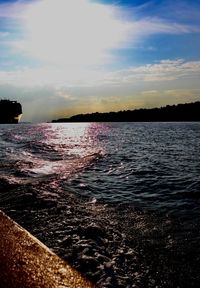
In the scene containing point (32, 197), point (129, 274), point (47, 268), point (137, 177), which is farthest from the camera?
point (137, 177)

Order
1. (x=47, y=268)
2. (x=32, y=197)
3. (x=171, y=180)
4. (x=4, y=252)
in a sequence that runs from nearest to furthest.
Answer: (x=47, y=268), (x=4, y=252), (x=32, y=197), (x=171, y=180)

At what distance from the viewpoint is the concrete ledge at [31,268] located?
4.36 meters

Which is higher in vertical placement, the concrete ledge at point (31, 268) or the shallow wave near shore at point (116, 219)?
the concrete ledge at point (31, 268)

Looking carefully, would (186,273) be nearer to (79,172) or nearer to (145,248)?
(145,248)

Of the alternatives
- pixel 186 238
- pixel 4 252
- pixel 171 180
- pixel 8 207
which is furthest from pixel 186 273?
pixel 171 180

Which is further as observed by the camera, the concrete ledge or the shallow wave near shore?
the shallow wave near shore

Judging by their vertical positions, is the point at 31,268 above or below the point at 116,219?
above

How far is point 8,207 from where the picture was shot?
9.74 meters

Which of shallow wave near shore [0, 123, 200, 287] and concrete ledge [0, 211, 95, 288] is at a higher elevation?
concrete ledge [0, 211, 95, 288]

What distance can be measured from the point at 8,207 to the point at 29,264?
511 cm

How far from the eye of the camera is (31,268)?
4.77 metres

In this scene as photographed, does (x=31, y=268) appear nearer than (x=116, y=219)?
Yes

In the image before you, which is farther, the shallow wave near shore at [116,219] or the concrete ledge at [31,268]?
the shallow wave near shore at [116,219]

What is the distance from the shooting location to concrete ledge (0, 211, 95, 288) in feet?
14.3
